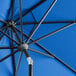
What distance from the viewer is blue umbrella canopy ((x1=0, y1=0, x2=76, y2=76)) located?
3170 mm

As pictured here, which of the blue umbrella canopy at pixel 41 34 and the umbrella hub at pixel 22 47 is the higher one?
the blue umbrella canopy at pixel 41 34

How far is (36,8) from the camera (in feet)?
10.6

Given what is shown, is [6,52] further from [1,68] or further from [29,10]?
[29,10]

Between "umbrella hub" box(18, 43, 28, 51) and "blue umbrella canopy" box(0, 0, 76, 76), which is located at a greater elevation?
"blue umbrella canopy" box(0, 0, 76, 76)

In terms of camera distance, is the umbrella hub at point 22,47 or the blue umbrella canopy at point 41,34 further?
the blue umbrella canopy at point 41,34

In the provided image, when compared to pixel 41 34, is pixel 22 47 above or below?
below

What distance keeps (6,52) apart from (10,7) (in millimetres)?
718

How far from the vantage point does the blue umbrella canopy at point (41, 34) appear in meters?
3.17

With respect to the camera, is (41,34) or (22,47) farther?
(41,34)

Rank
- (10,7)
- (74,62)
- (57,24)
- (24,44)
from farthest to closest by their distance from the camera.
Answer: (74,62) < (57,24) < (10,7) < (24,44)

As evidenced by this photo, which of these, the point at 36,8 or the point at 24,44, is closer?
the point at 24,44

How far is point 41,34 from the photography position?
11.5 ft

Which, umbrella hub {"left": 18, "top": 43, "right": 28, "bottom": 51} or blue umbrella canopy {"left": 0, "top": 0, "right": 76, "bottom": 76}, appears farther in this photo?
blue umbrella canopy {"left": 0, "top": 0, "right": 76, "bottom": 76}

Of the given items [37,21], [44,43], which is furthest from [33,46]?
[37,21]
